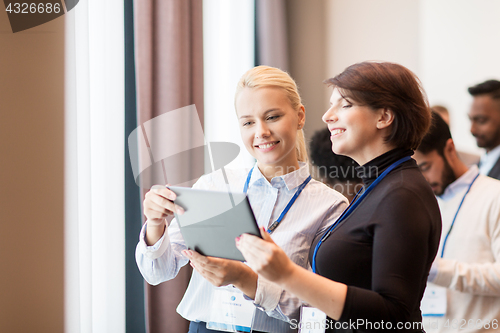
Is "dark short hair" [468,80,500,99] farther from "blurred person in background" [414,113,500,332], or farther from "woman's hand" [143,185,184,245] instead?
"woman's hand" [143,185,184,245]

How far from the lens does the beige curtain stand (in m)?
1.81

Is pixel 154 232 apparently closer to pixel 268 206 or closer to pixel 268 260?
pixel 268 206

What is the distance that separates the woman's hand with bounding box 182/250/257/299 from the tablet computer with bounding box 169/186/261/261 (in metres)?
0.02

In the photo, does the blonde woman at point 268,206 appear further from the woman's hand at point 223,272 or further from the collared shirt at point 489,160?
the collared shirt at point 489,160

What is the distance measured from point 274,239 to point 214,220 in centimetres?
38

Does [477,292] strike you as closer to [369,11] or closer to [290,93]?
[290,93]

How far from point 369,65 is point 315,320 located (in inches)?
27.6

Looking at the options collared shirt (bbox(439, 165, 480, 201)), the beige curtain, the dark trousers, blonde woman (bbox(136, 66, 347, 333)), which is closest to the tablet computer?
blonde woman (bbox(136, 66, 347, 333))

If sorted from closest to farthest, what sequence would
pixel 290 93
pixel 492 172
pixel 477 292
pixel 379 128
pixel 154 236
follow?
pixel 379 128, pixel 154 236, pixel 290 93, pixel 477 292, pixel 492 172

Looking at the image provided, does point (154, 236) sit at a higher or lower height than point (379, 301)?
higher

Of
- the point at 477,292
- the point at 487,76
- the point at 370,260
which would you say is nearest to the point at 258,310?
the point at 370,260

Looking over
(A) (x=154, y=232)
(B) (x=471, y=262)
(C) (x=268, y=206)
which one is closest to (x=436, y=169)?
(B) (x=471, y=262)

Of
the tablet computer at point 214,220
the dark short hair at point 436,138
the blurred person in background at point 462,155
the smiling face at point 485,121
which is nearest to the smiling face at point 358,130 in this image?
the tablet computer at point 214,220

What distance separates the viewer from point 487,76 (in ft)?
8.24
